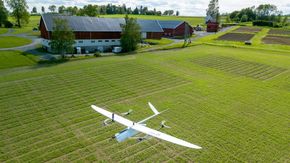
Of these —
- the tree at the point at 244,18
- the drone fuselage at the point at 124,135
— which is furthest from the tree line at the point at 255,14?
the drone fuselage at the point at 124,135

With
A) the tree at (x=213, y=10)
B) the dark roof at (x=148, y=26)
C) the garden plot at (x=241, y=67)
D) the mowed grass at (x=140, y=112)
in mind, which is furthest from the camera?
the tree at (x=213, y=10)

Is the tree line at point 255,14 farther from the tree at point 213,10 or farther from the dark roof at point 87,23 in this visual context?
the dark roof at point 87,23

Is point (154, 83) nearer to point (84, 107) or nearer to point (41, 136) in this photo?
point (84, 107)

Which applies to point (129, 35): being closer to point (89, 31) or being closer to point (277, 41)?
point (89, 31)

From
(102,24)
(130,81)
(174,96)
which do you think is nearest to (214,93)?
(174,96)

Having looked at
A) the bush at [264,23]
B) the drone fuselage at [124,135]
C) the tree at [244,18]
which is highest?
the tree at [244,18]

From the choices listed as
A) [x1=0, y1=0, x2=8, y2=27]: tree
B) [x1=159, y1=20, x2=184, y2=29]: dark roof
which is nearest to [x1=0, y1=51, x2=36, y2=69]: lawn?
[x1=159, y1=20, x2=184, y2=29]: dark roof
